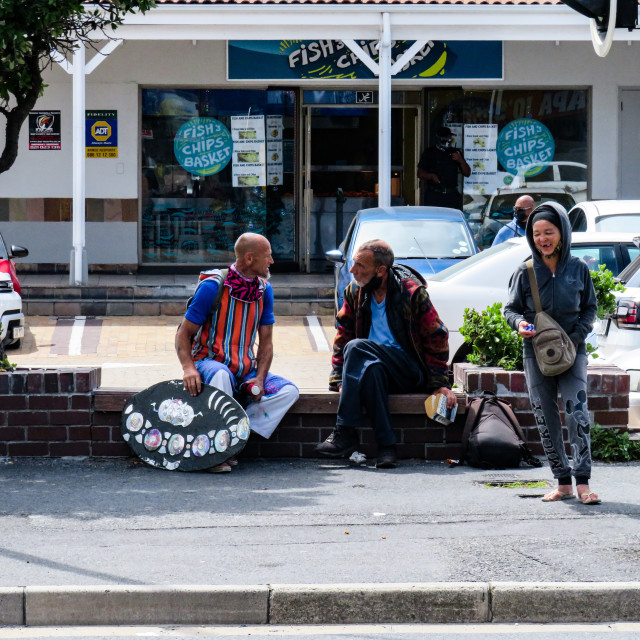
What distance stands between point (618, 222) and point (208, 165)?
8.25m

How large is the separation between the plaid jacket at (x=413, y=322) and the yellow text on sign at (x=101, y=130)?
11507mm

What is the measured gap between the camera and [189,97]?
18.9m

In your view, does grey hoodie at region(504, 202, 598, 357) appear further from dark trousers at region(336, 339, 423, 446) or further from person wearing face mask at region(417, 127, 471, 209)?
person wearing face mask at region(417, 127, 471, 209)

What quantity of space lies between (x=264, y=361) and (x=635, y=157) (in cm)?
1298

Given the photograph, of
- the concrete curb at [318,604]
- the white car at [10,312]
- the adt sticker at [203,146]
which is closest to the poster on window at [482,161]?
the adt sticker at [203,146]

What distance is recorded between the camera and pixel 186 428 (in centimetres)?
750

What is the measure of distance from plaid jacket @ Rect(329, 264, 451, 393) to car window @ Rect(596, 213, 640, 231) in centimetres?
508

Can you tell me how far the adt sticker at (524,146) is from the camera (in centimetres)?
1936

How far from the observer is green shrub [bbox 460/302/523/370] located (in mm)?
8172

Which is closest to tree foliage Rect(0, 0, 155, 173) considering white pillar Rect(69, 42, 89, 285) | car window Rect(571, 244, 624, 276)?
car window Rect(571, 244, 624, 276)

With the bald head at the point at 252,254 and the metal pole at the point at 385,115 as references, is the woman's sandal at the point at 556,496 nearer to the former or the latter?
the bald head at the point at 252,254

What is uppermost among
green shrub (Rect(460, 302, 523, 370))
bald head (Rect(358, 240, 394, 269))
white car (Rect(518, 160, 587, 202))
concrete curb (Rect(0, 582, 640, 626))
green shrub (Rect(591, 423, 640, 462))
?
white car (Rect(518, 160, 587, 202))

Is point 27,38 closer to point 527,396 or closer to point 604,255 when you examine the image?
point 527,396

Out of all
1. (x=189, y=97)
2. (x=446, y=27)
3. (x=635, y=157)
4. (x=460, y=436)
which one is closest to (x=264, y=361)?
(x=460, y=436)
